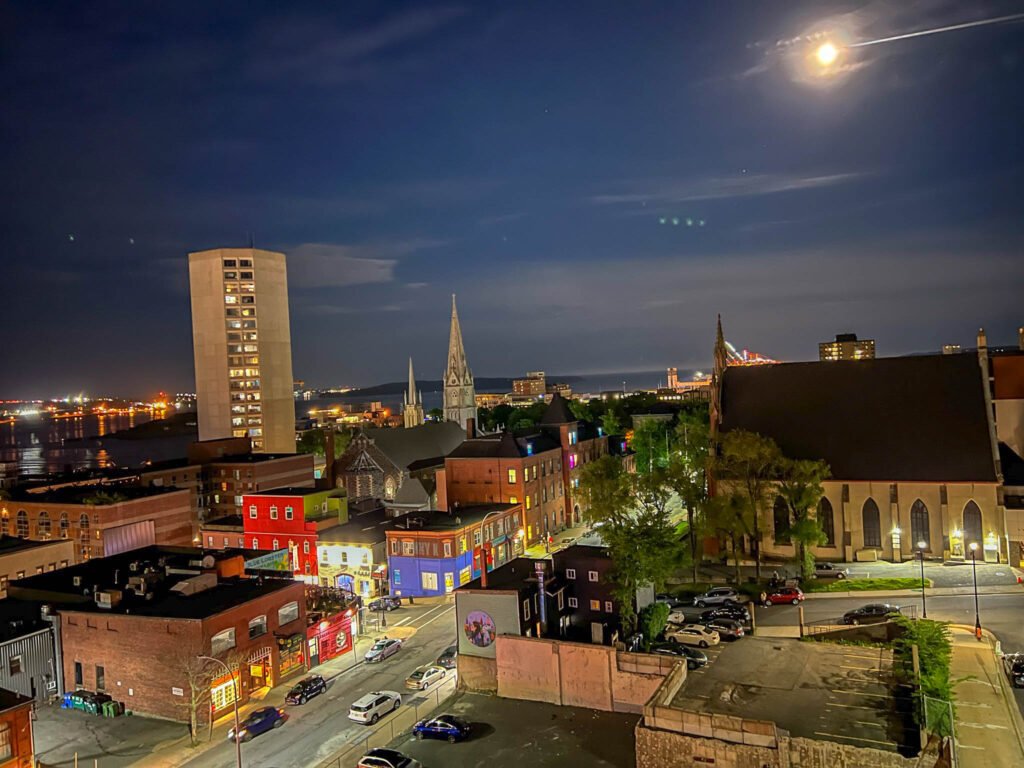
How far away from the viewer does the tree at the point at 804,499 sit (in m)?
44.5

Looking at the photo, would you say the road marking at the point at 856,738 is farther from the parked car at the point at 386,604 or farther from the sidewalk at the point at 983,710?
the parked car at the point at 386,604

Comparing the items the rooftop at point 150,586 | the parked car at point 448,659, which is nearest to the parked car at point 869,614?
the parked car at point 448,659

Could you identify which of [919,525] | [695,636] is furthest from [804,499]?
[695,636]

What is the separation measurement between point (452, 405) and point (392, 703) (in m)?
77.8

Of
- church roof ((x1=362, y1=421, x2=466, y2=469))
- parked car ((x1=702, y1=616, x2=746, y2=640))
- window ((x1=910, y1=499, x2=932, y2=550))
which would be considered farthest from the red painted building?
window ((x1=910, y1=499, x2=932, y2=550))

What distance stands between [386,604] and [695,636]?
21116 millimetres

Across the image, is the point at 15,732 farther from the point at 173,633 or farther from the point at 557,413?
the point at 557,413

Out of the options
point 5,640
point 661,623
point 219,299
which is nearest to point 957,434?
point 661,623

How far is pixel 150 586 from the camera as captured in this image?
3731 cm

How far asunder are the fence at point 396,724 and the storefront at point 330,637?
300 inches

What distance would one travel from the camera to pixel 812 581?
4391 centimetres

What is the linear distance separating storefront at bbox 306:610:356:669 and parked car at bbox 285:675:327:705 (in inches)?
136

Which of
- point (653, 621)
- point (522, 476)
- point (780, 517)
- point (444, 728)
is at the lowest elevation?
point (444, 728)

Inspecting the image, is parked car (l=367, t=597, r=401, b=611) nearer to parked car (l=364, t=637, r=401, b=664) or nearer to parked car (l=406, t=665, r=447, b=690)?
parked car (l=364, t=637, r=401, b=664)
